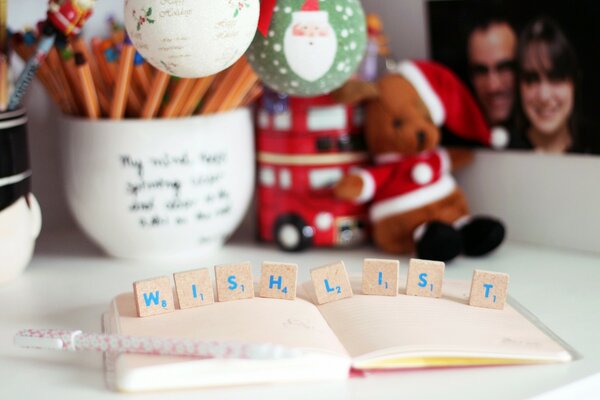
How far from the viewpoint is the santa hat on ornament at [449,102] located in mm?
883

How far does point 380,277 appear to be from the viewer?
65 cm

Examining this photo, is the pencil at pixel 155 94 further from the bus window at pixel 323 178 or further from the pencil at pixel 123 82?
the bus window at pixel 323 178

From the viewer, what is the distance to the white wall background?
0.85m

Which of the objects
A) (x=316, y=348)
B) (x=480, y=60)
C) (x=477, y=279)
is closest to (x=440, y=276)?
(x=477, y=279)

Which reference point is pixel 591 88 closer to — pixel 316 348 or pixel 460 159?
pixel 460 159

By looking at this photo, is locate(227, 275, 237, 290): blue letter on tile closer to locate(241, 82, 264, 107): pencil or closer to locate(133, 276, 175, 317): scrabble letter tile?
locate(133, 276, 175, 317): scrabble letter tile

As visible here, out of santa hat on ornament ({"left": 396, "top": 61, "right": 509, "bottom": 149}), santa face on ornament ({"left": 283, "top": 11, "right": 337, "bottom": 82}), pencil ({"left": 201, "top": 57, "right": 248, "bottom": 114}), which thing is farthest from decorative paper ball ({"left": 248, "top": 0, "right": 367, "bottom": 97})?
santa hat on ornament ({"left": 396, "top": 61, "right": 509, "bottom": 149})

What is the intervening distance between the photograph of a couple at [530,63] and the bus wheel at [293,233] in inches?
8.9

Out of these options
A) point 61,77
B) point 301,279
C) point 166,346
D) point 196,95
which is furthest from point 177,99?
point 166,346

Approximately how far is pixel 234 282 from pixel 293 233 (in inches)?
9.7

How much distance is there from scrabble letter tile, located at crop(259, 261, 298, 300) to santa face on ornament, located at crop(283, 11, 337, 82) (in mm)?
172

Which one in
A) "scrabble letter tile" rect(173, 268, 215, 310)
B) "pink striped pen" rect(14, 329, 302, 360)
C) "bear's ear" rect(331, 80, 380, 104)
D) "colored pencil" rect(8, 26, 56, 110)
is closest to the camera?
"pink striped pen" rect(14, 329, 302, 360)

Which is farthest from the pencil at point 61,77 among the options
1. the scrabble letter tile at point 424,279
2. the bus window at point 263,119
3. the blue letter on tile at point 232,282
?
the scrabble letter tile at point 424,279

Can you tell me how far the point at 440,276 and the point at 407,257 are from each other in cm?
21
